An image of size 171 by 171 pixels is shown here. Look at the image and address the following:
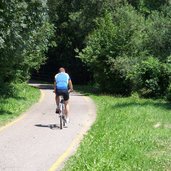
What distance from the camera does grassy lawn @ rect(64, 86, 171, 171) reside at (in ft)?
33.1

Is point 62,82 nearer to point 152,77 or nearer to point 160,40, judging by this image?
point 152,77

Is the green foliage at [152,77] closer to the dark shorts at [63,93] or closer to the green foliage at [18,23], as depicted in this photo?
the green foliage at [18,23]

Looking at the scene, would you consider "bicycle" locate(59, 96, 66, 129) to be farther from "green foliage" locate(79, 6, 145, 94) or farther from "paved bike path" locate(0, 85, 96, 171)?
"green foliage" locate(79, 6, 145, 94)

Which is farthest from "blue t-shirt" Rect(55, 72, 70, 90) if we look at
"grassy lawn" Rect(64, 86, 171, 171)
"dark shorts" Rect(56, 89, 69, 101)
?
"grassy lawn" Rect(64, 86, 171, 171)

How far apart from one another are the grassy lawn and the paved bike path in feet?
1.28

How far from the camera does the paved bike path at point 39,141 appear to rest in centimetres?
1066

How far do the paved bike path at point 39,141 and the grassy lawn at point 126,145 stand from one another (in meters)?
0.39

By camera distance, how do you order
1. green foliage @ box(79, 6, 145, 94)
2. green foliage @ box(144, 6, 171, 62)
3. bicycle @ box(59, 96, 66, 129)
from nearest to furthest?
bicycle @ box(59, 96, 66, 129) → green foliage @ box(79, 6, 145, 94) → green foliage @ box(144, 6, 171, 62)

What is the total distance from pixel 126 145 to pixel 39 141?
2.57m

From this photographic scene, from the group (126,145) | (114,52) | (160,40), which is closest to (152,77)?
(114,52)

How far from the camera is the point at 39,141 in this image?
1359 cm

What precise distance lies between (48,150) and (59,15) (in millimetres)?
46288

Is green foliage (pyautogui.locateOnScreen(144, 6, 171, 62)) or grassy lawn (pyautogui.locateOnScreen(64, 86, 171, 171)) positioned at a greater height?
green foliage (pyautogui.locateOnScreen(144, 6, 171, 62))

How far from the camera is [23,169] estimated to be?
10023 millimetres
